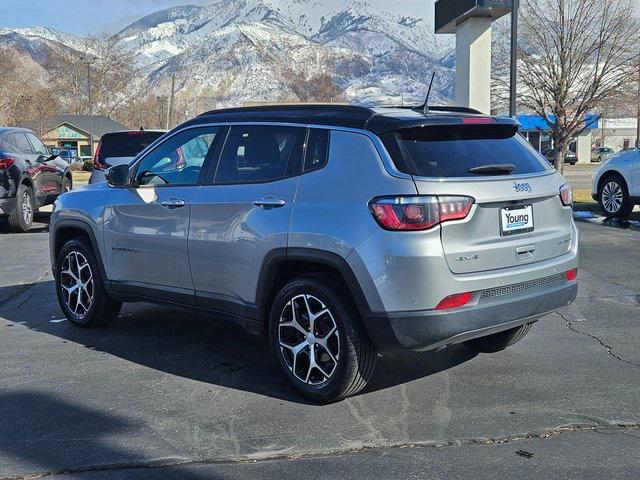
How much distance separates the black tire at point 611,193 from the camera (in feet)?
44.3

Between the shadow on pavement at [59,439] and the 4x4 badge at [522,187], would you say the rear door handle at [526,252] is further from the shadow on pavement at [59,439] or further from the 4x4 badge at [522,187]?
the shadow on pavement at [59,439]

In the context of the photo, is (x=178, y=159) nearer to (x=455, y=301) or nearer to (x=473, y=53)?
(x=455, y=301)

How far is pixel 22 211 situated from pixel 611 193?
1079 centimetres

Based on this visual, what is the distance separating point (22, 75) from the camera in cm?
10475

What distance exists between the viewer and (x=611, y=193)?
13.8m

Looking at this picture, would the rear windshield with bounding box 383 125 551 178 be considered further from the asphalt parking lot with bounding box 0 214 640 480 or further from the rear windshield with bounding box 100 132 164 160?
the rear windshield with bounding box 100 132 164 160

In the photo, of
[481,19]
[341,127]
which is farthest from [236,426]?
[481,19]

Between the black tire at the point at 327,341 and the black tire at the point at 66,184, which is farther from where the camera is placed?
the black tire at the point at 66,184

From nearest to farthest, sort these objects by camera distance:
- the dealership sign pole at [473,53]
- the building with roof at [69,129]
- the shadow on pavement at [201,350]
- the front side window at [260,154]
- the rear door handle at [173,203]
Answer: the front side window at [260,154] → the shadow on pavement at [201,350] → the rear door handle at [173,203] → the dealership sign pole at [473,53] → the building with roof at [69,129]

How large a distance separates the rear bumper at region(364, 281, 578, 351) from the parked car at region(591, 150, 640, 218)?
9.82m

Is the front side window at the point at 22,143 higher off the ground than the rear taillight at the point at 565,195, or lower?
higher

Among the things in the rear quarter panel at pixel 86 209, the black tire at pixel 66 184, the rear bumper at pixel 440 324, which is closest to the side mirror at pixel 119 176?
the rear quarter panel at pixel 86 209

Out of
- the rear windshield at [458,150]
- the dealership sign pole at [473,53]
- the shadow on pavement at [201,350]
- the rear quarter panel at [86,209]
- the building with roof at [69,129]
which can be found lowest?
the shadow on pavement at [201,350]

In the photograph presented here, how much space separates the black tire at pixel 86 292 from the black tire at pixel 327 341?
2.23 metres
